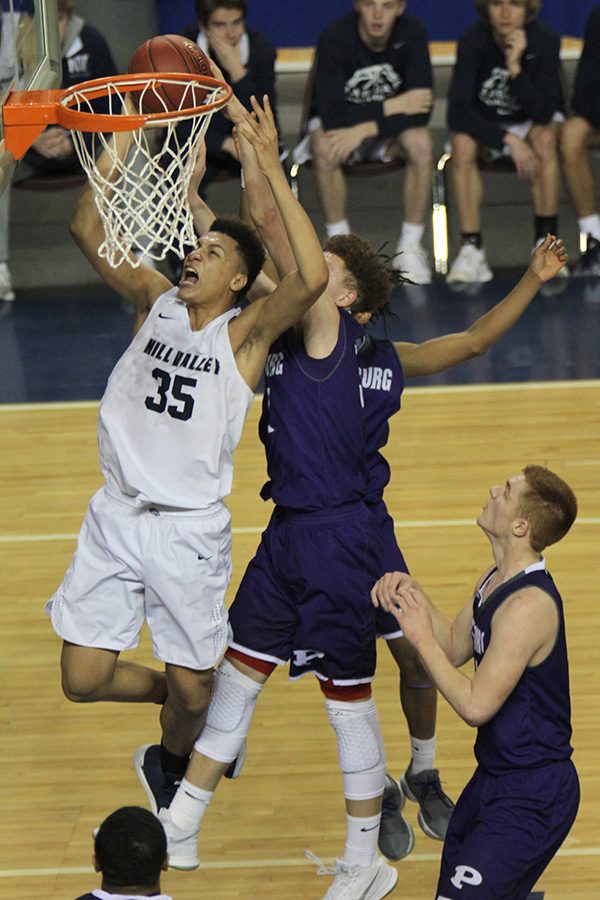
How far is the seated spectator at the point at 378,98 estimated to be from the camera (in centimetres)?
1072

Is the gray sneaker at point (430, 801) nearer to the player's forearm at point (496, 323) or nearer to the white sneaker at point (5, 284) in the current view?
the player's forearm at point (496, 323)

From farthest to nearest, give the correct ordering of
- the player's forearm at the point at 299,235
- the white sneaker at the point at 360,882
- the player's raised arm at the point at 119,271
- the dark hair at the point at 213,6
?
the dark hair at the point at 213,6, the player's raised arm at the point at 119,271, the white sneaker at the point at 360,882, the player's forearm at the point at 299,235

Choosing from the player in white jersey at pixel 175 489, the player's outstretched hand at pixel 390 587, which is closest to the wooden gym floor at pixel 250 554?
the player in white jersey at pixel 175 489

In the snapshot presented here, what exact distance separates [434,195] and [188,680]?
763 centimetres

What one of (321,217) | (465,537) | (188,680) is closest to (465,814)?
(188,680)

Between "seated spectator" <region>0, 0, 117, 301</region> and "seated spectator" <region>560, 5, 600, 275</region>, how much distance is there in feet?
11.5

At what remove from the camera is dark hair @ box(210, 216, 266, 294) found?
4492 mm

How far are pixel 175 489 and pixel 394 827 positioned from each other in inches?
51.9

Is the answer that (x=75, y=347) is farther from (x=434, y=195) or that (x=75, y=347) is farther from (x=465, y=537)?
(x=465, y=537)

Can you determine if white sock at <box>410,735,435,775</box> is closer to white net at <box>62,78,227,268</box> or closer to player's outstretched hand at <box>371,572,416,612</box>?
player's outstretched hand at <box>371,572,416,612</box>

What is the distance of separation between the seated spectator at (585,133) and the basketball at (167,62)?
6.51 m

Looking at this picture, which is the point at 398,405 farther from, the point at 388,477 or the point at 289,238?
the point at 289,238

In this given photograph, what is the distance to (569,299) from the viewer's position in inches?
411

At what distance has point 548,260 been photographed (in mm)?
4547
